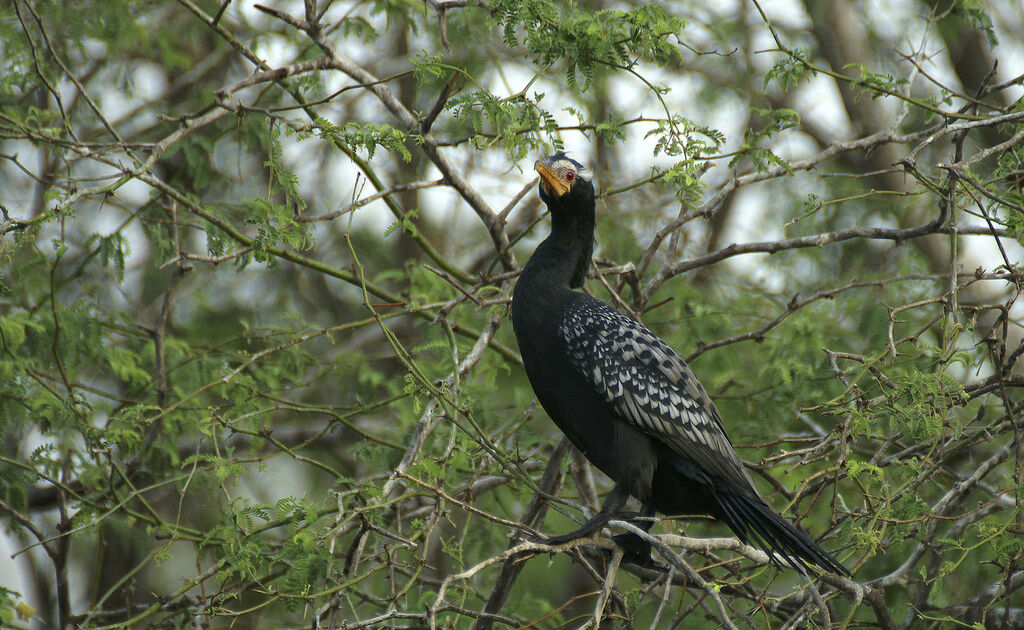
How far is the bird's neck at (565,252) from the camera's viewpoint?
391 centimetres

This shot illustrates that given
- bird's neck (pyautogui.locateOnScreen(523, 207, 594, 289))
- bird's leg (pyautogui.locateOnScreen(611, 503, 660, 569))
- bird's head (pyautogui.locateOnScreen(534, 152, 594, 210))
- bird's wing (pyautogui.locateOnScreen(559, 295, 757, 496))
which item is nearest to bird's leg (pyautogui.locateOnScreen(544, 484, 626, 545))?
bird's leg (pyautogui.locateOnScreen(611, 503, 660, 569))

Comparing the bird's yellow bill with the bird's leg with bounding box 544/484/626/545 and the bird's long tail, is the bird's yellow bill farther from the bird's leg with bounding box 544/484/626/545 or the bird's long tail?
the bird's long tail

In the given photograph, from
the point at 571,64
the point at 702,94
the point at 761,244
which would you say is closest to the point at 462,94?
the point at 571,64

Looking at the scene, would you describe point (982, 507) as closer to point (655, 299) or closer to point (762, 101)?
point (655, 299)

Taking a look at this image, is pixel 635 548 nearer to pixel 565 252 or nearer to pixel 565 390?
pixel 565 390

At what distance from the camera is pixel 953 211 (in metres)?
3.36

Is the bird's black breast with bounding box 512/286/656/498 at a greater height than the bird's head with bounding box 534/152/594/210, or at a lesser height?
lesser

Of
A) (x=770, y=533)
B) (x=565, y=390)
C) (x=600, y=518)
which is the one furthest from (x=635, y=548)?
(x=565, y=390)

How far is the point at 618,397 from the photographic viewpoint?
3.74 metres

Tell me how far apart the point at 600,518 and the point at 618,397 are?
1.57 ft

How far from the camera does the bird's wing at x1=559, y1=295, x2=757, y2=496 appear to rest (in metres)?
3.71

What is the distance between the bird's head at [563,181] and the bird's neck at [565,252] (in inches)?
2.7

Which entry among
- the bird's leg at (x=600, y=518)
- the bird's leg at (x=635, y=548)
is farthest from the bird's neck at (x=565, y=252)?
the bird's leg at (x=635, y=548)

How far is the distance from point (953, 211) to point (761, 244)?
883 mm
